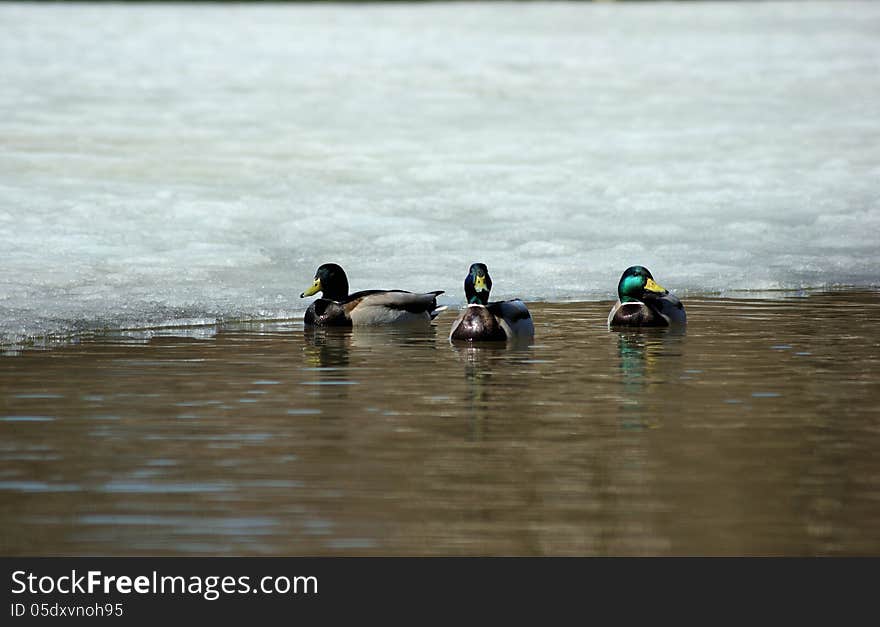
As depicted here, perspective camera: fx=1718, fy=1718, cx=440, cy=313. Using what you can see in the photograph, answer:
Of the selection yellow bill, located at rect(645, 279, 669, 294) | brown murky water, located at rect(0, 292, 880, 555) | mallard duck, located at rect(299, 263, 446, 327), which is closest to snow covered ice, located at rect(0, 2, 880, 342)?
mallard duck, located at rect(299, 263, 446, 327)

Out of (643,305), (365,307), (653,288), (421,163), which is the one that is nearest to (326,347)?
(365,307)

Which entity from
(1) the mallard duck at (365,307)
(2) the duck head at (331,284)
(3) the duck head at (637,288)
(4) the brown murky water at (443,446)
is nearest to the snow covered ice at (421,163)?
(2) the duck head at (331,284)

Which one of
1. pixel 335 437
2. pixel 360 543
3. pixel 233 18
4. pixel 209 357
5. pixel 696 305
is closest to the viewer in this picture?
pixel 360 543

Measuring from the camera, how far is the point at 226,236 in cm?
1596

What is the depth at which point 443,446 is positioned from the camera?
7402mm

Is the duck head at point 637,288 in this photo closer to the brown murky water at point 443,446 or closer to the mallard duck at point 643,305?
the mallard duck at point 643,305

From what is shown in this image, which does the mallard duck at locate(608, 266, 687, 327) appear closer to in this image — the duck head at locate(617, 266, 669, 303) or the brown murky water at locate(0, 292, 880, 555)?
the duck head at locate(617, 266, 669, 303)

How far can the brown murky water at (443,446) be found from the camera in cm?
589

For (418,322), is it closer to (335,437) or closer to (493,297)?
(493,297)

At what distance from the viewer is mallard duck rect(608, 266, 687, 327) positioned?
38.4 feet

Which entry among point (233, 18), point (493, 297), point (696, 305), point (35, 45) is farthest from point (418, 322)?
point (233, 18)

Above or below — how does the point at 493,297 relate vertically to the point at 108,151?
below
